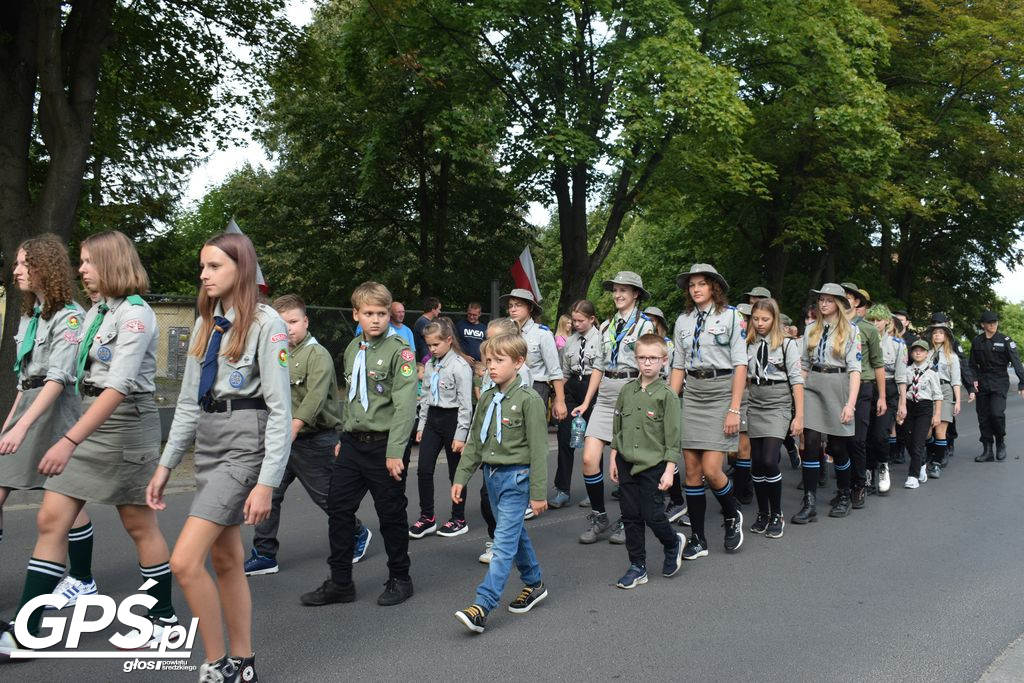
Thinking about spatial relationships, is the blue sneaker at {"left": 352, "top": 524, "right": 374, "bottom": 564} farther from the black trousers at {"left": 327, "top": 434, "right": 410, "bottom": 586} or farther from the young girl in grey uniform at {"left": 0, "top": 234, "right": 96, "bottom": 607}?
the young girl in grey uniform at {"left": 0, "top": 234, "right": 96, "bottom": 607}

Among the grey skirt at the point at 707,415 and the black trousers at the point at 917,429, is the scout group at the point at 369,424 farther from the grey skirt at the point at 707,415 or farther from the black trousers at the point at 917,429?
the black trousers at the point at 917,429

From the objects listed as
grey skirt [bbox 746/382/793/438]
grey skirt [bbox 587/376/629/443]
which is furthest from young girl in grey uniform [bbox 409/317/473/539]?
grey skirt [bbox 746/382/793/438]

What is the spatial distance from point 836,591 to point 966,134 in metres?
23.8

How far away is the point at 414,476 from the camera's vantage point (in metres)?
10.5

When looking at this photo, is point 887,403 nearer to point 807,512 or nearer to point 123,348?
point 807,512

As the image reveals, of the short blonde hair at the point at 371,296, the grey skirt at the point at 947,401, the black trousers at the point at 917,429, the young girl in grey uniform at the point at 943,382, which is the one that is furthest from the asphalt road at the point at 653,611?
the grey skirt at the point at 947,401

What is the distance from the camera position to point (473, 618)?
485 cm

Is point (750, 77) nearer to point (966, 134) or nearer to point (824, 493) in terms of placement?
point (966, 134)

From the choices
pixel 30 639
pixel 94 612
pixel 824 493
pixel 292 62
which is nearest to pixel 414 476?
pixel 824 493

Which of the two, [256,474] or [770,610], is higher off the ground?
[256,474]

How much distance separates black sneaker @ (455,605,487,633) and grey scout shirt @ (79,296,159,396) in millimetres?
1943

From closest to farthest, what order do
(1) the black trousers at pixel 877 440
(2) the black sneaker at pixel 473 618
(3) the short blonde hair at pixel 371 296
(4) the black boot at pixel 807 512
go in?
(2) the black sneaker at pixel 473 618 → (3) the short blonde hair at pixel 371 296 → (4) the black boot at pixel 807 512 → (1) the black trousers at pixel 877 440

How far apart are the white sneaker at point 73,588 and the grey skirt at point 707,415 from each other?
3.95 meters

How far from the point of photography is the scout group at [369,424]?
3.79 m
